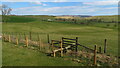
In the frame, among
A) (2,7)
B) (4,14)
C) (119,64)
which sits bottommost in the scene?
(119,64)

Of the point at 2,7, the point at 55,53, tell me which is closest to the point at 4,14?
the point at 2,7

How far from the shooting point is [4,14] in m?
83.4

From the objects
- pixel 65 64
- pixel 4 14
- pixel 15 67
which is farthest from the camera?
pixel 4 14

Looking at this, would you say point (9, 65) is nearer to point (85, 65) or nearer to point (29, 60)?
point (29, 60)

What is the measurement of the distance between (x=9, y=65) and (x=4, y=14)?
8209cm

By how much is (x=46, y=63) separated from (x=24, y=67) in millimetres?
2060

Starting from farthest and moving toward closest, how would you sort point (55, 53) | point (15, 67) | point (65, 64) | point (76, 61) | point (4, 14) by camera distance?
1. point (4, 14)
2. point (55, 53)
3. point (76, 61)
4. point (65, 64)
5. point (15, 67)

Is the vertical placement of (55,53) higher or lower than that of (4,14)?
lower

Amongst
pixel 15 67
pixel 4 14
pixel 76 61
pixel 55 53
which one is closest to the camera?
pixel 15 67

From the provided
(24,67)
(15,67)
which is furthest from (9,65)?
(24,67)

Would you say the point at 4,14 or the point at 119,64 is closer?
the point at 119,64

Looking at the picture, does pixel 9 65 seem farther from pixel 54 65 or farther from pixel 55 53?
pixel 55 53

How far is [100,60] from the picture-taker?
39.7ft

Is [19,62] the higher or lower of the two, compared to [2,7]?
lower
